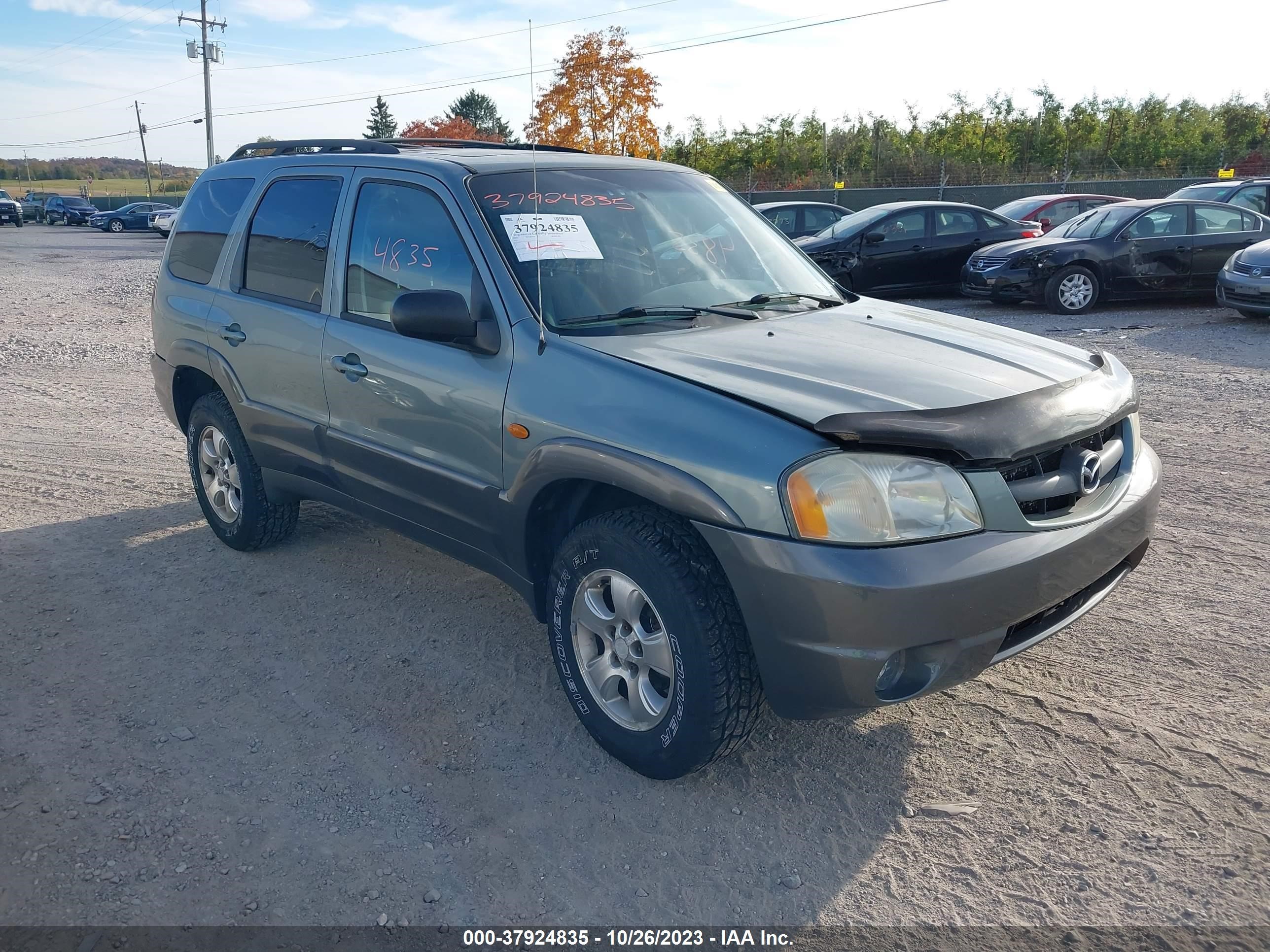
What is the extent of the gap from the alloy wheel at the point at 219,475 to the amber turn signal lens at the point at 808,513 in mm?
3359

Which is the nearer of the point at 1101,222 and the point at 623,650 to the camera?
the point at 623,650

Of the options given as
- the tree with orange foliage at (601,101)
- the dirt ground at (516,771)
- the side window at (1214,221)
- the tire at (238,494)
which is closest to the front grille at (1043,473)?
the dirt ground at (516,771)

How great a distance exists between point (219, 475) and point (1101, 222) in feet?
38.8

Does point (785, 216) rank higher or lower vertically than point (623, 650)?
higher

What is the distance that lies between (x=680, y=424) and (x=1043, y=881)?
158 centimetres

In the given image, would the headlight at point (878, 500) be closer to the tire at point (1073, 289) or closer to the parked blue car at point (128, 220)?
the tire at point (1073, 289)

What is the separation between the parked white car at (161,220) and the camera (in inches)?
1561

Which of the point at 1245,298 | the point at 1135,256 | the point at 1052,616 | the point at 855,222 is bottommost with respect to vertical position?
the point at 1052,616

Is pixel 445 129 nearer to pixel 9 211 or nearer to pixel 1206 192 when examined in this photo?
pixel 9 211

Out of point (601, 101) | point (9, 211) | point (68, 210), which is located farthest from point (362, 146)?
point (68, 210)

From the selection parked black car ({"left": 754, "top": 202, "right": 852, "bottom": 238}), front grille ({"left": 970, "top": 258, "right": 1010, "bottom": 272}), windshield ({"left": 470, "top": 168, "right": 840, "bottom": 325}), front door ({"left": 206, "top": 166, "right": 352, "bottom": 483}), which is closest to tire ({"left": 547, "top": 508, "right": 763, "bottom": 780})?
windshield ({"left": 470, "top": 168, "right": 840, "bottom": 325})

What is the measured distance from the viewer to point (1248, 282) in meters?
11.1

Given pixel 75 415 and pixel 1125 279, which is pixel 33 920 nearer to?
pixel 75 415

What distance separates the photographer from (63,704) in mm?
3723
